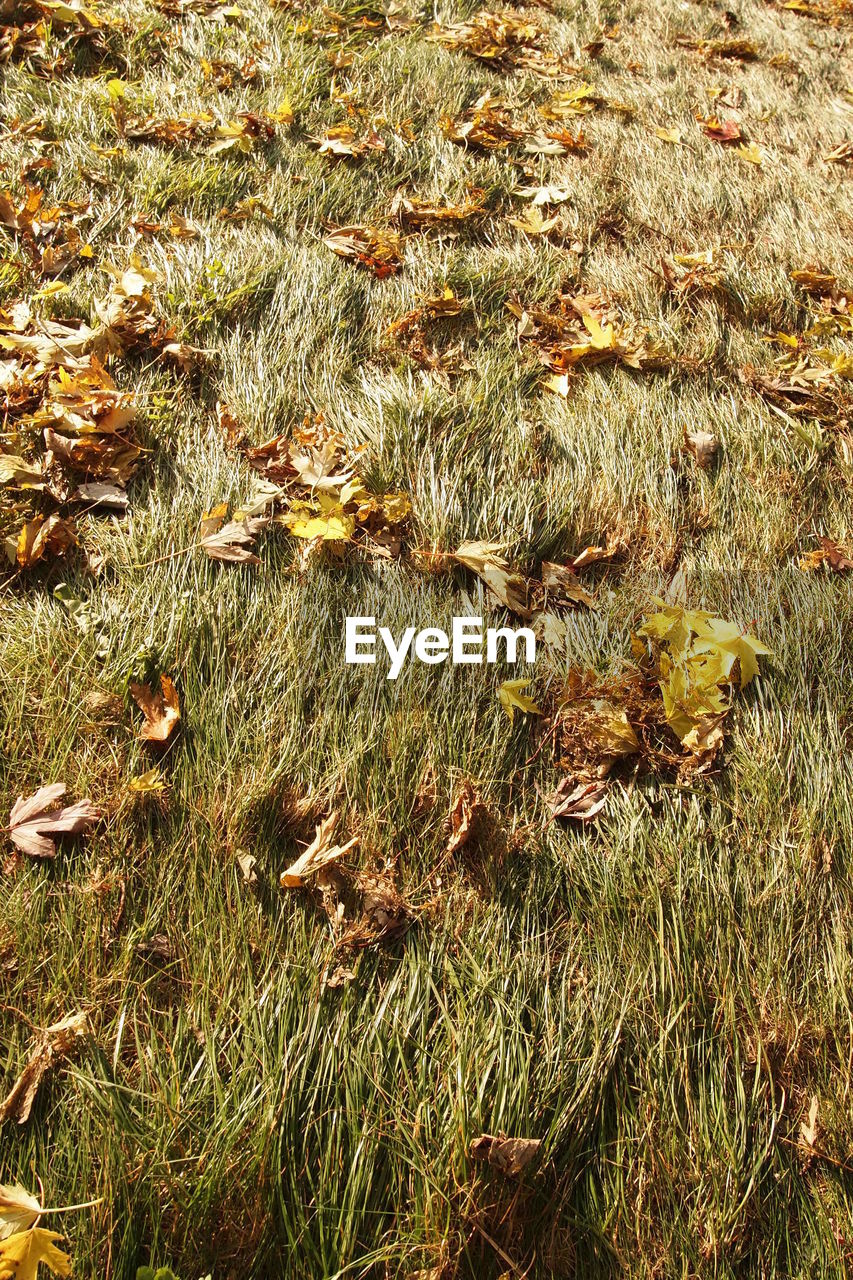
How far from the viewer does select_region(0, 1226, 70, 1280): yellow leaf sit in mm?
1028

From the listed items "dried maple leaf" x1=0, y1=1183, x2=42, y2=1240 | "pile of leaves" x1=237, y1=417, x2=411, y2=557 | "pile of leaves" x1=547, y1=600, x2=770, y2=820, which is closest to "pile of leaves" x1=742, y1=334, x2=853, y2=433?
"pile of leaves" x1=547, y1=600, x2=770, y2=820

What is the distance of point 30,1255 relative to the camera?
1037 millimetres

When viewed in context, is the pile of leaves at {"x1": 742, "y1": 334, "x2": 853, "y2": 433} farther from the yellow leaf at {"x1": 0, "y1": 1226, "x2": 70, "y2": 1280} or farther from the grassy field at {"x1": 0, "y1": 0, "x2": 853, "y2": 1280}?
the yellow leaf at {"x1": 0, "y1": 1226, "x2": 70, "y2": 1280}

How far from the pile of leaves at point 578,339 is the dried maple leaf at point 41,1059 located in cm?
202

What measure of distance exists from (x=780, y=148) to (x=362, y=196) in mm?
2154

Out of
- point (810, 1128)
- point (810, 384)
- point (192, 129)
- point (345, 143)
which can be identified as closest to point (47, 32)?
point (192, 129)

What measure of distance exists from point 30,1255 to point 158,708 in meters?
0.89

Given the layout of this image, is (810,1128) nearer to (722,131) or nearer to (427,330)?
(427,330)

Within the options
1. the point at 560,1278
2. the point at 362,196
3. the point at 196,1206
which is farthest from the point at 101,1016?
the point at 362,196

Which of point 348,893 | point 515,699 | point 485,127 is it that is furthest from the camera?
point 485,127

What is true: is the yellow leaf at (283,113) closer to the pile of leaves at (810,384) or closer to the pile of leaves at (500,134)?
the pile of leaves at (500,134)

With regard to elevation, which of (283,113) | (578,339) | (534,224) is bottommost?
(578,339)

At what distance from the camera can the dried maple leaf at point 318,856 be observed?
142cm

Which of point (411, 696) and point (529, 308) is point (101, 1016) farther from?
point (529, 308)
